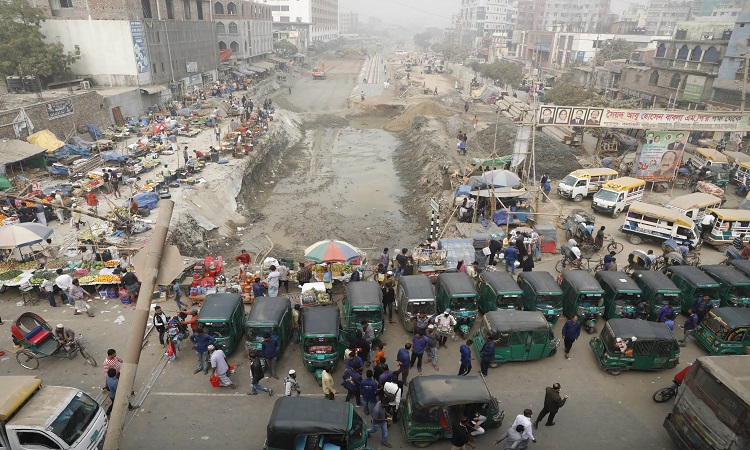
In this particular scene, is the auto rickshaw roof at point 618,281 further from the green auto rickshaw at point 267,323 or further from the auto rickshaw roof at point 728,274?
the green auto rickshaw at point 267,323

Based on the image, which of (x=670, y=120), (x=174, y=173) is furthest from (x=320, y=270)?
(x=670, y=120)

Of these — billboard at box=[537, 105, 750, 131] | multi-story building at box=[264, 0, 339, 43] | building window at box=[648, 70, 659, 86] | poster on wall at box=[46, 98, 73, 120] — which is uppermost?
multi-story building at box=[264, 0, 339, 43]

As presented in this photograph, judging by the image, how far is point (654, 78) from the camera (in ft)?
161

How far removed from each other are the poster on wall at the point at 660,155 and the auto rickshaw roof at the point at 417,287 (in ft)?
68.4

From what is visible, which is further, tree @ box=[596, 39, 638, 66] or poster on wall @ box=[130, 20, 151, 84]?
tree @ box=[596, 39, 638, 66]

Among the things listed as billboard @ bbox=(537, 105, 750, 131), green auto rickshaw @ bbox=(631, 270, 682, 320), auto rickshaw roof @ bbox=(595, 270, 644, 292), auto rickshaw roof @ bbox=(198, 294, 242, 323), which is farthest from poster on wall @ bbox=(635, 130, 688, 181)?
auto rickshaw roof @ bbox=(198, 294, 242, 323)

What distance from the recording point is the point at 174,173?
26.8 m

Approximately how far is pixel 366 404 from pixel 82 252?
13.1 m

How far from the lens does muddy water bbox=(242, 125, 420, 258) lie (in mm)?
25328

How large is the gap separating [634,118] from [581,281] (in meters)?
16.6

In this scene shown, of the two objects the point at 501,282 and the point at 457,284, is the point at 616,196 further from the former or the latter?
the point at 457,284

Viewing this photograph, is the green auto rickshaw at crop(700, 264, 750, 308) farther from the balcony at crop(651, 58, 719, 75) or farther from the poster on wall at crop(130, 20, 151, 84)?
the poster on wall at crop(130, 20, 151, 84)

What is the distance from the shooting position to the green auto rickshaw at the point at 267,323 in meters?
12.7

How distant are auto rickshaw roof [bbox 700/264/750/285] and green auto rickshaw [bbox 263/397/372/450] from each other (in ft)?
46.8
